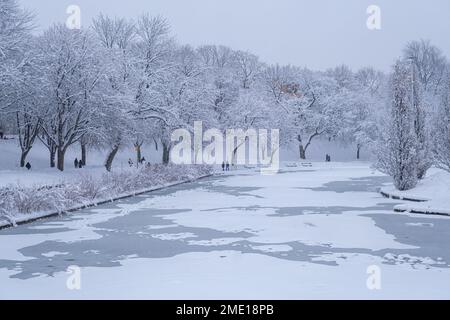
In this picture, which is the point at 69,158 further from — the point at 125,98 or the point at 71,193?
the point at 71,193

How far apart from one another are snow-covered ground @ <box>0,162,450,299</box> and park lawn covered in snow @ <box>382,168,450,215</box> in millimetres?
995

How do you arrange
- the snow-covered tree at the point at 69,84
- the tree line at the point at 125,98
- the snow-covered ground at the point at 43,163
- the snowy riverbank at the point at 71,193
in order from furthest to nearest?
the snow-covered tree at the point at 69,84, the snow-covered ground at the point at 43,163, the tree line at the point at 125,98, the snowy riverbank at the point at 71,193

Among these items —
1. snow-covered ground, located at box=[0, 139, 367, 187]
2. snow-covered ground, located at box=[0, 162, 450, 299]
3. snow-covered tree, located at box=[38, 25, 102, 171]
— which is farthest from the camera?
snow-covered tree, located at box=[38, 25, 102, 171]

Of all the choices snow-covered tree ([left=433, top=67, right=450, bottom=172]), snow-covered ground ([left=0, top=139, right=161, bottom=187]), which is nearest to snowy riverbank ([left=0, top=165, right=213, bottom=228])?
snow-covered ground ([left=0, top=139, right=161, bottom=187])

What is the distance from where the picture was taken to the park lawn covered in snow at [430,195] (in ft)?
61.2

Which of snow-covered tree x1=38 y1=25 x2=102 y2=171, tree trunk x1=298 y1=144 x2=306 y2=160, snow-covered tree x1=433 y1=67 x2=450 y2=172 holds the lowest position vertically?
tree trunk x1=298 y1=144 x2=306 y2=160

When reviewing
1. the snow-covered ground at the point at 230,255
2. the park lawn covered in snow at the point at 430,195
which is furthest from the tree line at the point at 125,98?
the snow-covered ground at the point at 230,255

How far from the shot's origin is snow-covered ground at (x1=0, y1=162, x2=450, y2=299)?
26.3 ft

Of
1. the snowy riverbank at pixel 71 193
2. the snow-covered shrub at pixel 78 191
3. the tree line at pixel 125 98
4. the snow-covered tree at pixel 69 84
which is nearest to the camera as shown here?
the snowy riverbank at pixel 71 193

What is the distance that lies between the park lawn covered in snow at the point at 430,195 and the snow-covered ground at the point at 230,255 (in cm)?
99

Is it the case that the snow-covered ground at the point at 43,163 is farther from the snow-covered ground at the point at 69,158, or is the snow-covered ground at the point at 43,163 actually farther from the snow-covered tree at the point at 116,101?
the snow-covered tree at the point at 116,101

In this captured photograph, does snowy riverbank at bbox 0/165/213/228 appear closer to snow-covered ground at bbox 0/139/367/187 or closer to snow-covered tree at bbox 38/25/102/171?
snow-covered ground at bbox 0/139/367/187

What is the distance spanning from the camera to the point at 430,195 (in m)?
23.9
